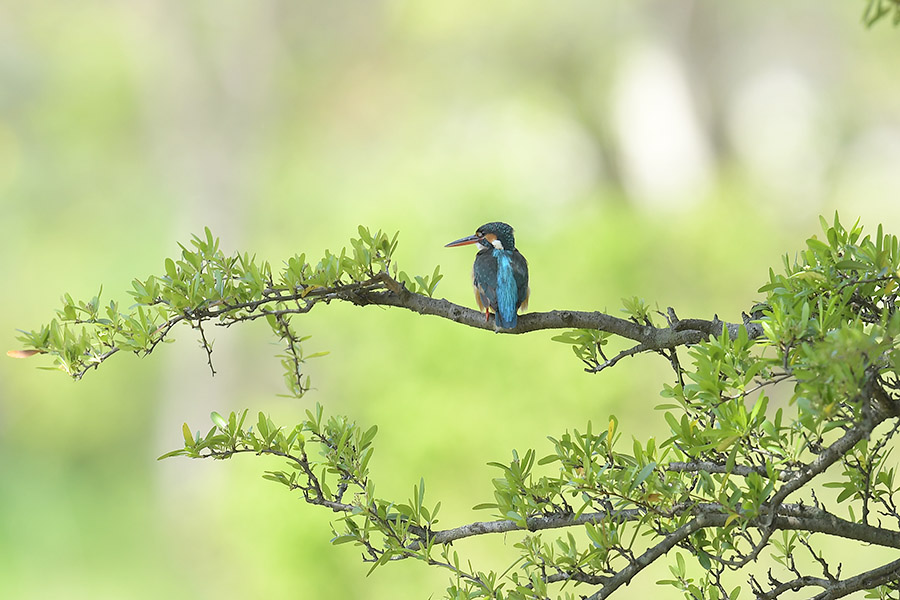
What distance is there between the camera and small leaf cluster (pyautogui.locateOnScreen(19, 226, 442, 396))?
97cm

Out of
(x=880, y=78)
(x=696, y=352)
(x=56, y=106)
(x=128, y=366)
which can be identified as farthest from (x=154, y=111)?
(x=696, y=352)

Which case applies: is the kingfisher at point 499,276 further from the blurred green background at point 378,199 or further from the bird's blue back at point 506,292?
the blurred green background at point 378,199

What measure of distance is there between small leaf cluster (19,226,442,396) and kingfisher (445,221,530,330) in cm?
17

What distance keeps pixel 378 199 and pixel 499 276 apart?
12.8 feet

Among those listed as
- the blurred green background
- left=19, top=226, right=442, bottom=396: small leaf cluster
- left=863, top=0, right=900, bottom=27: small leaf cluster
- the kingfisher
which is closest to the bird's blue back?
the kingfisher

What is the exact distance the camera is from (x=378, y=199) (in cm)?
524

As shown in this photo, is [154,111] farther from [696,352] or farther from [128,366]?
[696,352]

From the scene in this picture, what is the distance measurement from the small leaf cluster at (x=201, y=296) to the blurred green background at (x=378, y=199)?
2.79 m

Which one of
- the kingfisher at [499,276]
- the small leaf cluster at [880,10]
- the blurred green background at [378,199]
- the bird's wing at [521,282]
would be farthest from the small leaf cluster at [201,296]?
the blurred green background at [378,199]

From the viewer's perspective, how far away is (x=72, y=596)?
6945mm

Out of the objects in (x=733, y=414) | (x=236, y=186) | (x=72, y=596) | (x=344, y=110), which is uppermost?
(x=344, y=110)

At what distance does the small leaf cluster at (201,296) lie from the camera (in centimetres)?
97

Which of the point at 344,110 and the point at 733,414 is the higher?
the point at 344,110

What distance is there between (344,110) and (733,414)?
23.5 ft
